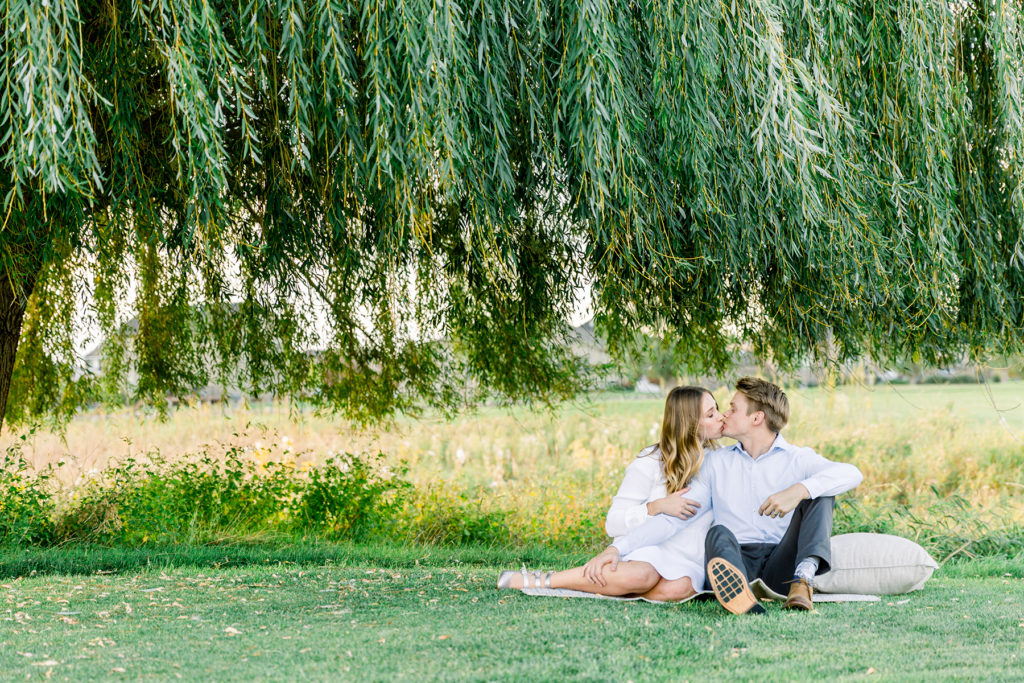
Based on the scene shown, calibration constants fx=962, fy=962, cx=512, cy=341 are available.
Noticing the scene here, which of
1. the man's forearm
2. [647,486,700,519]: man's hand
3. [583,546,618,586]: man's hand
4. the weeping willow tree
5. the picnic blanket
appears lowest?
the picnic blanket

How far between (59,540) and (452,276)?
3.61m

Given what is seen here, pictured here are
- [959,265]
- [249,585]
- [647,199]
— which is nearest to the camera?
[647,199]

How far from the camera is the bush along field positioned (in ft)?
23.3

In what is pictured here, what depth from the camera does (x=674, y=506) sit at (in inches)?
164

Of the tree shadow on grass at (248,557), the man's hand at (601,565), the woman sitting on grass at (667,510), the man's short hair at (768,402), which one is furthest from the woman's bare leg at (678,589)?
the tree shadow on grass at (248,557)

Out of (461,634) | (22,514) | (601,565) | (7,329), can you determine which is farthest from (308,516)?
(461,634)

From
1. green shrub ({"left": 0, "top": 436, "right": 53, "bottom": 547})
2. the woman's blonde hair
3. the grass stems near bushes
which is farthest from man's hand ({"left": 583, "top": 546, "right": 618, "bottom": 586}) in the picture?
green shrub ({"left": 0, "top": 436, "right": 53, "bottom": 547})

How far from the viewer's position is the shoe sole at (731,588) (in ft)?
12.5

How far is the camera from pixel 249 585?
5.11 metres

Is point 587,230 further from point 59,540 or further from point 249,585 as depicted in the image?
point 59,540

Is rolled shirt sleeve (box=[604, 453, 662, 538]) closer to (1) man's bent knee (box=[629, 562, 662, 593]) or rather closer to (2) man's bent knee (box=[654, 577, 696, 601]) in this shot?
(1) man's bent knee (box=[629, 562, 662, 593])

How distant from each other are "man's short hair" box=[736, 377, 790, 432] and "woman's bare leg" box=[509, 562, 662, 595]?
84cm

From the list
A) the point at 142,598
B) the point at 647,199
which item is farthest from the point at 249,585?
the point at 647,199

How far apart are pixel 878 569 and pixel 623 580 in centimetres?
119
